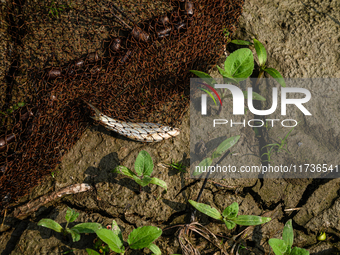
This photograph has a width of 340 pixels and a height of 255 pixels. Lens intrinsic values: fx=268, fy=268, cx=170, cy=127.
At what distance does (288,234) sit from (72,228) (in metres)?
1.81

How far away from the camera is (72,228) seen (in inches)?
88.6

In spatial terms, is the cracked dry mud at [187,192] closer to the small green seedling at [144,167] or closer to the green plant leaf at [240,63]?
the small green seedling at [144,167]

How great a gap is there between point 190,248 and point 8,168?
1.74 metres

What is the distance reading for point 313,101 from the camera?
2613mm

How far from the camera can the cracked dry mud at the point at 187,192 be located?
2.36 meters

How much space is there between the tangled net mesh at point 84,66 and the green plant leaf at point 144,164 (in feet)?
1.32

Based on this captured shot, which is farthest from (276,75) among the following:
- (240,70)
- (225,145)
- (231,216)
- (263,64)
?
(231,216)

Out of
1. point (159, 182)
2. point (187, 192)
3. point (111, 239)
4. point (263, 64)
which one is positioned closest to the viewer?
point (111, 239)

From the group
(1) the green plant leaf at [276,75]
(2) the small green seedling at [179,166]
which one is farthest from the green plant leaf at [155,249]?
(1) the green plant leaf at [276,75]

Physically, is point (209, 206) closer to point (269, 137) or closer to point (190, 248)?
point (190, 248)

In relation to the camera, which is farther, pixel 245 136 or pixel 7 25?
pixel 7 25

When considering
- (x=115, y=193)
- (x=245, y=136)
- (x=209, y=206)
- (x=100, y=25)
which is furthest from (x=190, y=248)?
(x=100, y=25)

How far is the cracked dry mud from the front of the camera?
2.36 m

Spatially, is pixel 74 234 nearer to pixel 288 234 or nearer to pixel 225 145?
pixel 225 145
